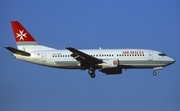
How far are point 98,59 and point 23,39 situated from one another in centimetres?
1403

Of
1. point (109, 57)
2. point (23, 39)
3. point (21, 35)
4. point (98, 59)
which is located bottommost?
point (98, 59)

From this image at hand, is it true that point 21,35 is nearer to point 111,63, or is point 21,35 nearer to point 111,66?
point 111,63

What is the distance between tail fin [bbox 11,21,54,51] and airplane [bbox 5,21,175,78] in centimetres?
99

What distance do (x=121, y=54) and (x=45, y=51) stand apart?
12.1 metres

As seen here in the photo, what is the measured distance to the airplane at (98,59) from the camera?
213ft

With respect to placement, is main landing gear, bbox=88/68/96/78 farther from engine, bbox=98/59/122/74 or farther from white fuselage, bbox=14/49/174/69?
white fuselage, bbox=14/49/174/69

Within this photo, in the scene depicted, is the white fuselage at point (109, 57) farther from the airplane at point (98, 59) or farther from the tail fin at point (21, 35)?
the tail fin at point (21, 35)

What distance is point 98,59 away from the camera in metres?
65.1

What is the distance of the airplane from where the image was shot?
213 ft

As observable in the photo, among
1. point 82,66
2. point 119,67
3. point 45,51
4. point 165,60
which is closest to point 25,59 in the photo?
point 45,51

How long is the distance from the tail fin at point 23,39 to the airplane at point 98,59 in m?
0.99

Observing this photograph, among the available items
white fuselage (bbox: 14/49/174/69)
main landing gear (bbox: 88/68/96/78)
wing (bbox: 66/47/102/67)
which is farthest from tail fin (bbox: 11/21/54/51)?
main landing gear (bbox: 88/68/96/78)

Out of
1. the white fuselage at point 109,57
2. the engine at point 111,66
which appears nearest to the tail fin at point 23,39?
the white fuselage at point 109,57

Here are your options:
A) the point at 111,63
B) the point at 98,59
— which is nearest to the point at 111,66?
the point at 111,63
